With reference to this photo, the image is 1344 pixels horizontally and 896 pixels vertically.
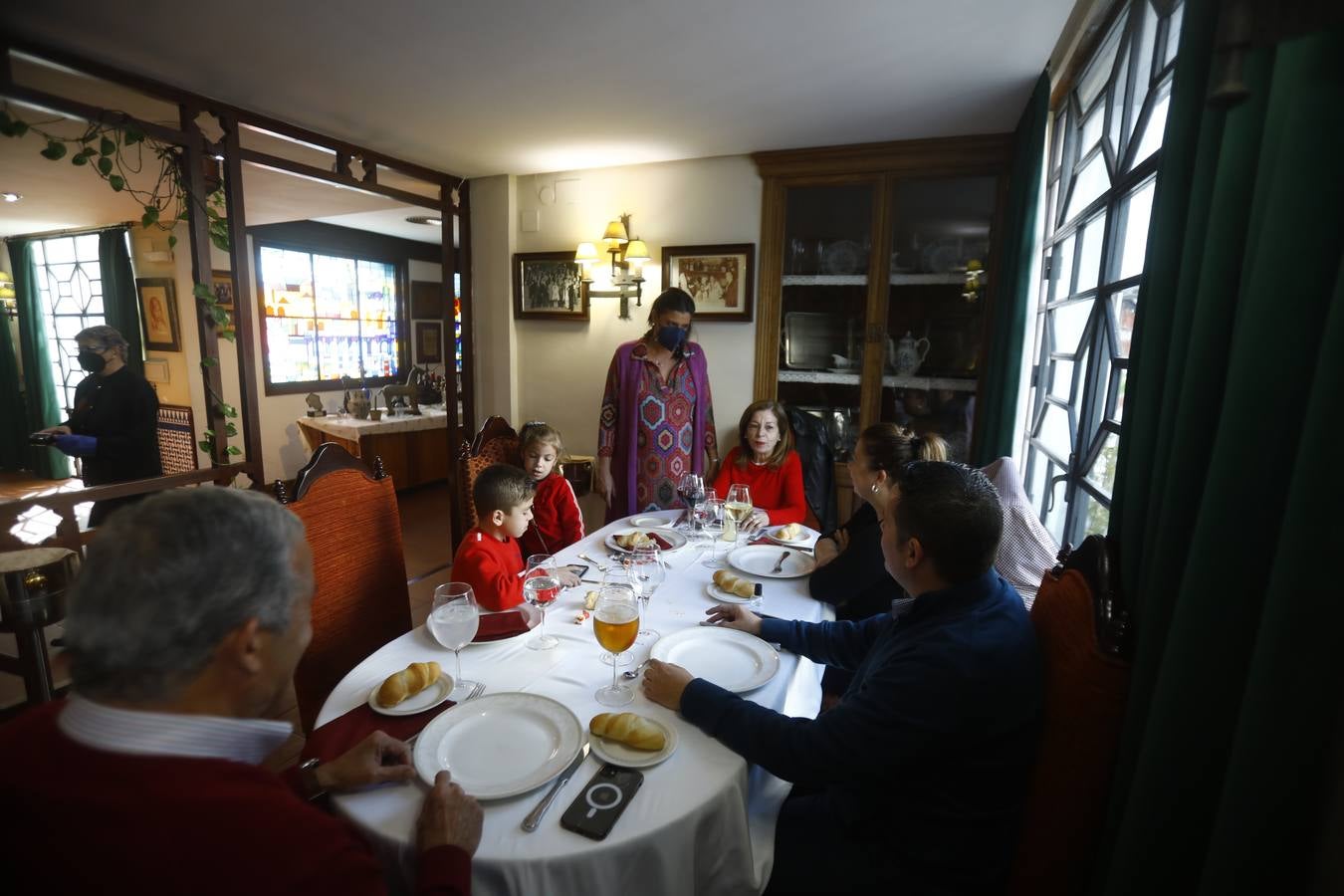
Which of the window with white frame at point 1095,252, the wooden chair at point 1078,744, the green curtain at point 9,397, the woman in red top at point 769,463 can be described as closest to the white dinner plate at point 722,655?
the wooden chair at point 1078,744

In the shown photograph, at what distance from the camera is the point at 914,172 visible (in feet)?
10.7

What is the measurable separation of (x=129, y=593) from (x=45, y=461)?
4.85 m

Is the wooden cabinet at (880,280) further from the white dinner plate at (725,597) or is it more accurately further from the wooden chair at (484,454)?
the white dinner plate at (725,597)

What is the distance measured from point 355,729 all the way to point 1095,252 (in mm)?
2562

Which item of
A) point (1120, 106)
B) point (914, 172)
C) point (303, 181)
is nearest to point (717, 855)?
point (1120, 106)

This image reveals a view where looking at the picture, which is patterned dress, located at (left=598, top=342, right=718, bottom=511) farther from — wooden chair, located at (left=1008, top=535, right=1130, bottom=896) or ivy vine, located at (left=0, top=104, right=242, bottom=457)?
wooden chair, located at (left=1008, top=535, right=1130, bottom=896)

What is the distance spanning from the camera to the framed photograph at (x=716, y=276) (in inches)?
141

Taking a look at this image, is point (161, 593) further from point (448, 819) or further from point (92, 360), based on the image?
point (92, 360)

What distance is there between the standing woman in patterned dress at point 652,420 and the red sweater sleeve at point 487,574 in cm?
144

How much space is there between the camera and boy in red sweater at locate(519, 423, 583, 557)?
2.49m

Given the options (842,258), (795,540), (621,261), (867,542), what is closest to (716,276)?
(621,261)

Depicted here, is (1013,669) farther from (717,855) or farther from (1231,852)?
(717,855)

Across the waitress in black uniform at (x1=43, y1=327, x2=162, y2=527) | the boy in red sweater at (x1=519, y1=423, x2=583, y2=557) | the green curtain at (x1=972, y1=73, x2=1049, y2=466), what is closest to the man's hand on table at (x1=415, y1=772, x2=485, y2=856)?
the boy in red sweater at (x1=519, y1=423, x2=583, y2=557)

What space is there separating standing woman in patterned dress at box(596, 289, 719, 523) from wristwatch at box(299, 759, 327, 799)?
2.07 meters
